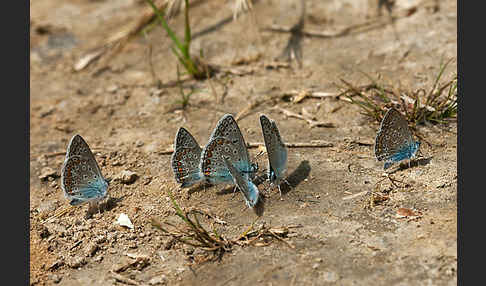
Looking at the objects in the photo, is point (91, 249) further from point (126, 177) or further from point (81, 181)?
point (126, 177)

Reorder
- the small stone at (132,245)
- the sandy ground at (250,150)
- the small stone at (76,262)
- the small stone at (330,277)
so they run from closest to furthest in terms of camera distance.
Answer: the small stone at (330,277) < the sandy ground at (250,150) < the small stone at (76,262) < the small stone at (132,245)

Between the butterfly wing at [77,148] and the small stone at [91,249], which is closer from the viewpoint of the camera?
the small stone at [91,249]

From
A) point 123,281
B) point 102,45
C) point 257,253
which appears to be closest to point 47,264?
point 123,281

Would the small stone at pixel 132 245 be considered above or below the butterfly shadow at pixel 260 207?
below

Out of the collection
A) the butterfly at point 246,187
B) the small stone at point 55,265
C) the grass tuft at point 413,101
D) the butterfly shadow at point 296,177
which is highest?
the grass tuft at point 413,101

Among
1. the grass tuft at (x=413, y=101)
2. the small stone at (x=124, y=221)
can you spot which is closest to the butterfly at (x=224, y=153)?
the small stone at (x=124, y=221)

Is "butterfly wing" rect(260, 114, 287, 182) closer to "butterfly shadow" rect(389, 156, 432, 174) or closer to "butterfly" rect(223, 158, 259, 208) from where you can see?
"butterfly" rect(223, 158, 259, 208)

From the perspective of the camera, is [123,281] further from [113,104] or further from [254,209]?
[113,104]

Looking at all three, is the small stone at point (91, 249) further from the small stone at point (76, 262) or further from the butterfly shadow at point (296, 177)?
the butterfly shadow at point (296, 177)
